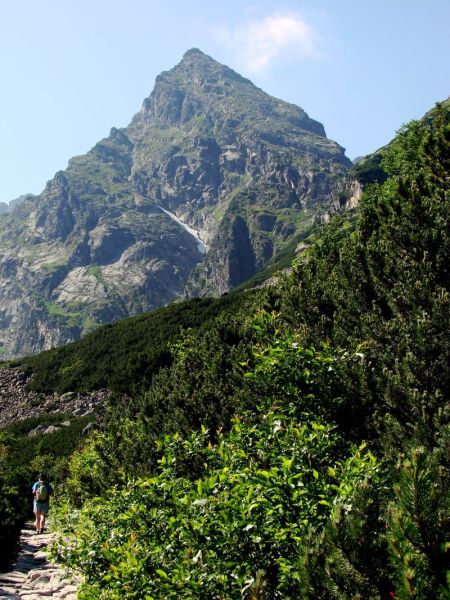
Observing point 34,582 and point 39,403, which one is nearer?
point 34,582

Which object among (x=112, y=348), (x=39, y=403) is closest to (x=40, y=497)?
(x=39, y=403)

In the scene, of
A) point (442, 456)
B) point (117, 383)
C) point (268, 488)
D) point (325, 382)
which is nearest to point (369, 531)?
point (268, 488)

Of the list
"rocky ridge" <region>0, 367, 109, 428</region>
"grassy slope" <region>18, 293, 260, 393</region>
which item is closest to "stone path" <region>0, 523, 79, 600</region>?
"grassy slope" <region>18, 293, 260, 393</region>

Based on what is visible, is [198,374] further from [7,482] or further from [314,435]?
[314,435]

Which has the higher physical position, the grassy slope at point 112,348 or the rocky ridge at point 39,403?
the grassy slope at point 112,348

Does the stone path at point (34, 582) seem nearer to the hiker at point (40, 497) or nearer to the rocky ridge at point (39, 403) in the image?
the hiker at point (40, 497)

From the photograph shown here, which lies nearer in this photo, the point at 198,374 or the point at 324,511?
the point at 324,511

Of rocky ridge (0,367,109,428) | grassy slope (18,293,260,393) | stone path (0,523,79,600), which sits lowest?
stone path (0,523,79,600)

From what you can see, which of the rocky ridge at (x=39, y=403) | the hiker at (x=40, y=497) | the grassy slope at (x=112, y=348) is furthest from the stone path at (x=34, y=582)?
the rocky ridge at (x=39, y=403)

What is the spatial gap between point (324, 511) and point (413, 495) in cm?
147

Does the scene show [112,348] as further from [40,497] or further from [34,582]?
[34,582]

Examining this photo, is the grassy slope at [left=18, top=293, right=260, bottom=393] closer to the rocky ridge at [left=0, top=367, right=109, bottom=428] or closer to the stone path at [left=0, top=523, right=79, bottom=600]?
the rocky ridge at [left=0, top=367, right=109, bottom=428]

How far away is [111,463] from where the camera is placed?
17969 millimetres

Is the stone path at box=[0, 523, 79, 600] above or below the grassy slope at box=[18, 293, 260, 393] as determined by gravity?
below
